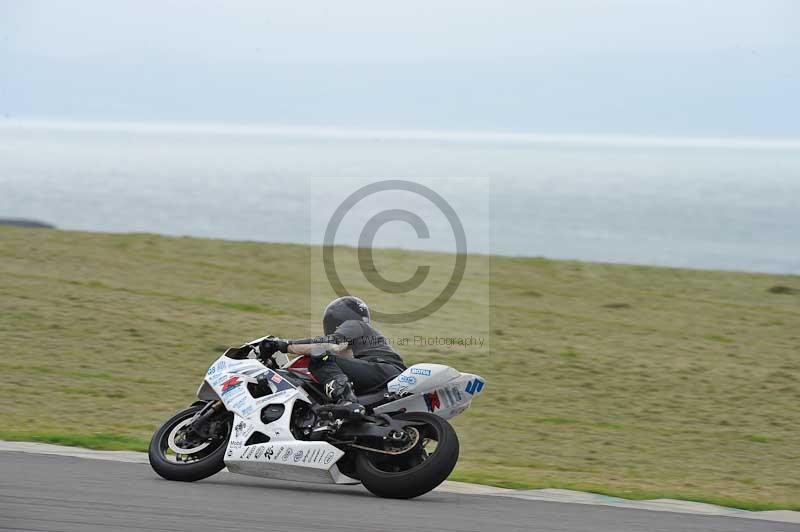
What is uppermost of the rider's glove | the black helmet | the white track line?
the black helmet

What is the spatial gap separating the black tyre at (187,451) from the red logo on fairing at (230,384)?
25 centimetres

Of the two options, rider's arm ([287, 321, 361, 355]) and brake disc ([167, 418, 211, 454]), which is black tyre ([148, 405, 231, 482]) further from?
rider's arm ([287, 321, 361, 355])

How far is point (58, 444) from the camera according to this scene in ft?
36.6

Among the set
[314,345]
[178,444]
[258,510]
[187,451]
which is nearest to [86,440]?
[178,444]

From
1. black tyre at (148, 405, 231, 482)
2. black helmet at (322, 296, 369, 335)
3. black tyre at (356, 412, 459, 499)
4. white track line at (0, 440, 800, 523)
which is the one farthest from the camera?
black helmet at (322, 296, 369, 335)

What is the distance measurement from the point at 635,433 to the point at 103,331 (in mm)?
9044

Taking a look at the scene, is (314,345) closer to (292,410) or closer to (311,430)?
(292,410)

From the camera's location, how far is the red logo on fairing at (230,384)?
30.5 ft

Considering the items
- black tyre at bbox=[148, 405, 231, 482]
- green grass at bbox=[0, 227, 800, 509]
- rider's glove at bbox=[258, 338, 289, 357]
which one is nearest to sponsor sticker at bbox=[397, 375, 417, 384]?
rider's glove at bbox=[258, 338, 289, 357]

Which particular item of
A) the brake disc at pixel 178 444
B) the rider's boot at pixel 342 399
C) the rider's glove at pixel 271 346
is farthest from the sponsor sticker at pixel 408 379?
the brake disc at pixel 178 444

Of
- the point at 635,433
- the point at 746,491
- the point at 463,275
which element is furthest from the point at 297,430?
the point at 463,275

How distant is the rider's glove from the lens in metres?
9.39

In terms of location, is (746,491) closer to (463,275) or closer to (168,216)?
(463,275)

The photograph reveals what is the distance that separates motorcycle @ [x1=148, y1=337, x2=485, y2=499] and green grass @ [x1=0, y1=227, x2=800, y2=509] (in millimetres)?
1785
